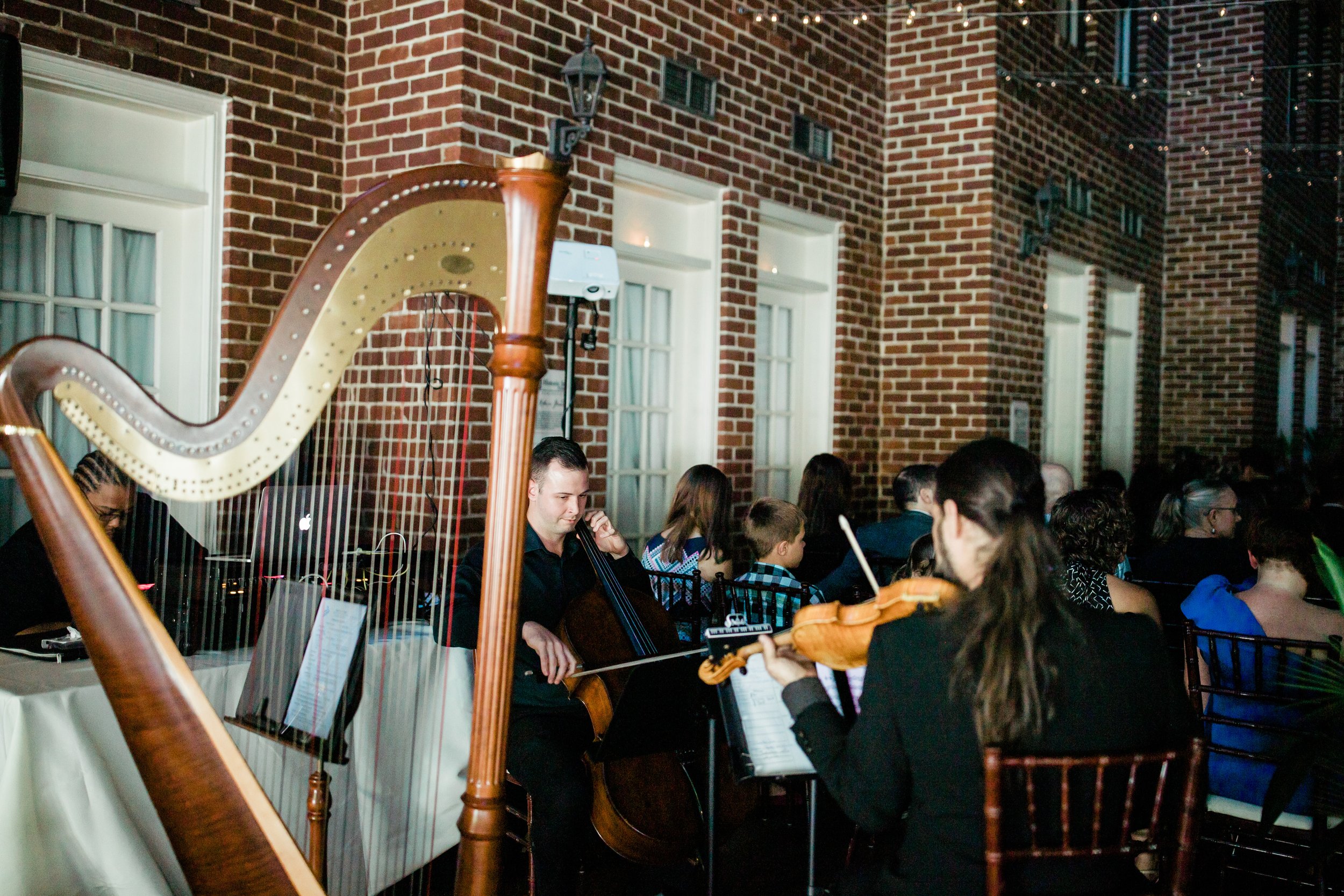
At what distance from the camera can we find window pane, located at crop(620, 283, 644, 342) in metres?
5.44

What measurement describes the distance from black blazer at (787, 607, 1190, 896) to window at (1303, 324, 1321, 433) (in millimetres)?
12115

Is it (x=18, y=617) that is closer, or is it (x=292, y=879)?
(x=292, y=879)

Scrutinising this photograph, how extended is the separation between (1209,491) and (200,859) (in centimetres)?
409

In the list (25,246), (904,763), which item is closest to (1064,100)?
(25,246)

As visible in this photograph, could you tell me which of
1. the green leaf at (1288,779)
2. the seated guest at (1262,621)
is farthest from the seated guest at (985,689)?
the seated guest at (1262,621)

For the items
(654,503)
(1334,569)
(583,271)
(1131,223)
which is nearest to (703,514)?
(583,271)

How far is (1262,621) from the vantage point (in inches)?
130

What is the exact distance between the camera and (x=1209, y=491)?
190 inches

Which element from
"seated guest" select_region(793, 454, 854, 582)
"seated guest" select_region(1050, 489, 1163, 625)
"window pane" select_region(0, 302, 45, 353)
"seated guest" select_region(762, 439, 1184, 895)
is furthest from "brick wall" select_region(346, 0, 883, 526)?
"seated guest" select_region(762, 439, 1184, 895)

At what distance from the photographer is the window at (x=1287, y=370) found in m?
11.4

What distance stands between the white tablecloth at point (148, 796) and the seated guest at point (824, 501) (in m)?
2.00

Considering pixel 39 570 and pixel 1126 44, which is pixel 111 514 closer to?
pixel 39 570

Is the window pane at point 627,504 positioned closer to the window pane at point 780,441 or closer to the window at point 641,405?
the window at point 641,405

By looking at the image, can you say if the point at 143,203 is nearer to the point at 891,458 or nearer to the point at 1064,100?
the point at 891,458
